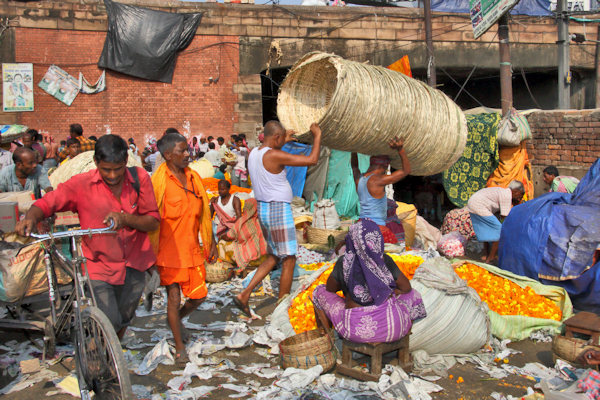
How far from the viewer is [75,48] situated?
15.9 meters

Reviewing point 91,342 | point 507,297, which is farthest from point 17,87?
point 507,297

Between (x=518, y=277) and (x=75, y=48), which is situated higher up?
(x=75, y=48)

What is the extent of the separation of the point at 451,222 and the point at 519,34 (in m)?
12.3

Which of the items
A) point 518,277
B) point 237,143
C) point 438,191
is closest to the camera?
point 518,277

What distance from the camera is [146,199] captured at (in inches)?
149

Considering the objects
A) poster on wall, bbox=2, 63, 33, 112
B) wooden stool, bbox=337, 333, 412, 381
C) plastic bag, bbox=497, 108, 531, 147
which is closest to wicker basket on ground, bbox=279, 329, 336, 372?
wooden stool, bbox=337, 333, 412, 381

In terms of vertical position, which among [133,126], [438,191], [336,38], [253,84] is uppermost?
[336,38]

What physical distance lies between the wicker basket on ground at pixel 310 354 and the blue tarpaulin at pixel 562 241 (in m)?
2.72

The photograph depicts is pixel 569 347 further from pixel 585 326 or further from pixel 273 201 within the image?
pixel 273 201

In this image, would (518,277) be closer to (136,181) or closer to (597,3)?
(136,181)

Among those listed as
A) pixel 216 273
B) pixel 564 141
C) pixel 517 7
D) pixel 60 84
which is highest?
pixel 517 7

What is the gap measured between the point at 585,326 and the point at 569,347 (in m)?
0.27

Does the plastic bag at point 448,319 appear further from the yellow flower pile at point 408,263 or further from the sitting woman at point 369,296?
→ the yellow flower pile at point 408,263

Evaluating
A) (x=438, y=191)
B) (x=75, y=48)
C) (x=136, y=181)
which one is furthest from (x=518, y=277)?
(x=75, y=48)
